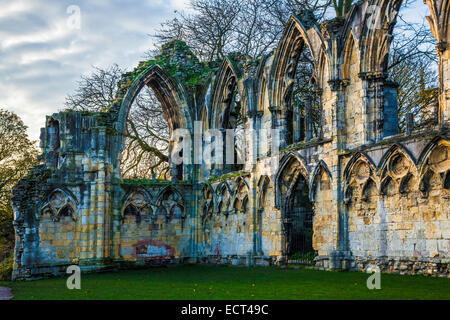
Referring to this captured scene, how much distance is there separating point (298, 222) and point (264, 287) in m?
5.11

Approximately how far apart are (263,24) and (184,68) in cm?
441

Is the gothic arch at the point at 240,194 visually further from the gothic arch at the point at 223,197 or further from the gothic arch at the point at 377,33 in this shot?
the gothic arch at the point at 377,33

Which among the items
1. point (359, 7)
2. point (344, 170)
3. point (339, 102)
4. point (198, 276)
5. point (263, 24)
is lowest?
point (198, 276)

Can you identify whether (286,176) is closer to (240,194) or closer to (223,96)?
(240,194)

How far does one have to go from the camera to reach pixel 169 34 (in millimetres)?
25859

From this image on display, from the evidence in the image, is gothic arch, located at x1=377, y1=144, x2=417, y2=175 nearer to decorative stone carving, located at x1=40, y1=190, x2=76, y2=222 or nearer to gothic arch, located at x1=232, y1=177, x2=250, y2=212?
gothic arch, located at x1=232, y1=177, x2=250, y2=212

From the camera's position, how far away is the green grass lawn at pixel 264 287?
892 cm

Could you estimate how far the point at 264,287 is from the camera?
10500 millimetres

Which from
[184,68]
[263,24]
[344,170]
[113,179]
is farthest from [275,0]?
[344,170]

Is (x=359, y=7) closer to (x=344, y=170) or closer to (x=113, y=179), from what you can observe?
(x=344, y=170)

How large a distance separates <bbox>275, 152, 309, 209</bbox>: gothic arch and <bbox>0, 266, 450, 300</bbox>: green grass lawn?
2.26 meters

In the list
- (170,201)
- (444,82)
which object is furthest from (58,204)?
(444,82)

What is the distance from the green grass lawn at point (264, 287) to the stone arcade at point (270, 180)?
40.9 inches

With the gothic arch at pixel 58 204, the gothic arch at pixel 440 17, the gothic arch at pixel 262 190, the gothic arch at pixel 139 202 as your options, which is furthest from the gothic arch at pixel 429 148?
the gothic arch at pixel 58 204
